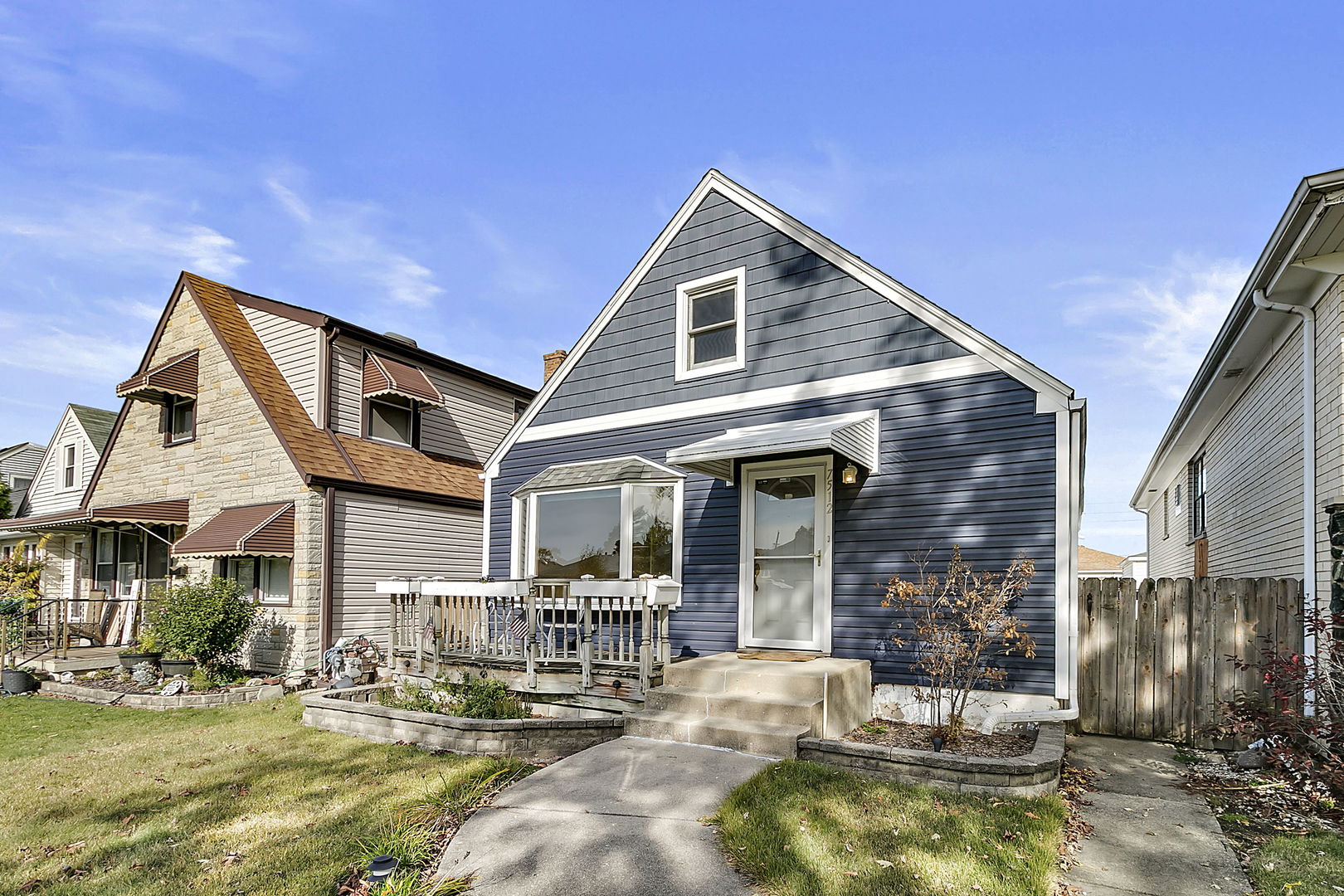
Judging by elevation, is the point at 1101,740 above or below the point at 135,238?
below

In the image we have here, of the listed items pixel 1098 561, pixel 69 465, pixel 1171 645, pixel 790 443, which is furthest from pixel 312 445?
pixel 1098 561

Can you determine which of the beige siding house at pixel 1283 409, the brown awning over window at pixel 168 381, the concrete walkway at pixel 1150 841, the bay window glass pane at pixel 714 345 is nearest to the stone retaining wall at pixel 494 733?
the concrete walkway at pixel 1150 841

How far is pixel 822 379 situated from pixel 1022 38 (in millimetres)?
5227

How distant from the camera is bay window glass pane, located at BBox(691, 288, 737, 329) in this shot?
10.2 metres

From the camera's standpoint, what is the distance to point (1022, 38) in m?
9.92

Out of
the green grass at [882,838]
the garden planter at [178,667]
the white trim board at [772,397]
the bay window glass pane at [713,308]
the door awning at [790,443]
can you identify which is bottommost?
the garden planter at [178,667]

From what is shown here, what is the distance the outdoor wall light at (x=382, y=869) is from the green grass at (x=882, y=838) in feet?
6.24

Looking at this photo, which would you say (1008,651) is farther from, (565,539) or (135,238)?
(135,238)

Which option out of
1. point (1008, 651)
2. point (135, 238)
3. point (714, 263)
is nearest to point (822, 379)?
point (714, 263)

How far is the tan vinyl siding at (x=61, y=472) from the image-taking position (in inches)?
755

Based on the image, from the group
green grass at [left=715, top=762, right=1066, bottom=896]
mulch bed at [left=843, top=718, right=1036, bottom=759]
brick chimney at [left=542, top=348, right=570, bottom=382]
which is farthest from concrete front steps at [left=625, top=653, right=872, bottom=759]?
brick chimney at [left=542, top=348, right=570, bottom=382]

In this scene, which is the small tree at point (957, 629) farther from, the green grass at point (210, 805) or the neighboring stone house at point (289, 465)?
the neighboring stone house at point (289, 465)

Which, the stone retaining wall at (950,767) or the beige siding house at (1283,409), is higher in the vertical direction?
the beige siding house at (1283,409)

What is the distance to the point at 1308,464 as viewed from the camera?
23.2ft
